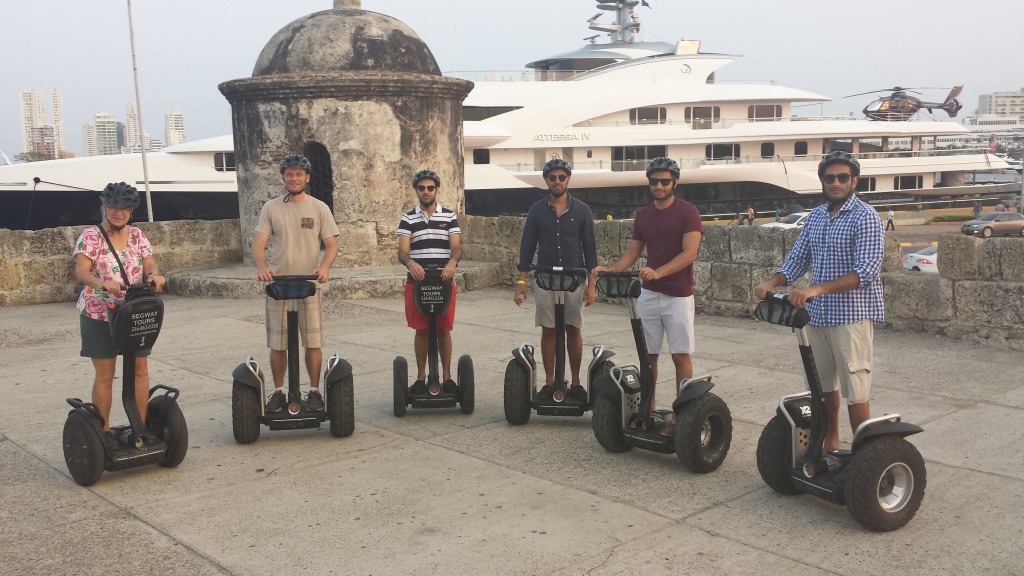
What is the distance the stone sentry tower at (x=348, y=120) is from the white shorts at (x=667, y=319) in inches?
342

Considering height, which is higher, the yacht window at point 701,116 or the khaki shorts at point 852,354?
the yacht window at point 701,116

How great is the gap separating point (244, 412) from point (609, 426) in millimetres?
2250

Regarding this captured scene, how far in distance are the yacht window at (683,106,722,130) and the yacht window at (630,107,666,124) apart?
3.56ft

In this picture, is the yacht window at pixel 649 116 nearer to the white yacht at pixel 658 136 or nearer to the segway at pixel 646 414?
the white yacht at pixel 658 136

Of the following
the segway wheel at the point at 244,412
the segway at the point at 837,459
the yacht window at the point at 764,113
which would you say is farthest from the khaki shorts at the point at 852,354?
the yacht window at the point at 764,113

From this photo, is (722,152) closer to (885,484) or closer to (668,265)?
(668,265)

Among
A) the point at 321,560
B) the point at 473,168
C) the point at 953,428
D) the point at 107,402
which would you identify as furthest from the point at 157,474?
the point at 473,168

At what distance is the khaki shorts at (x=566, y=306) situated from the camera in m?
6.07

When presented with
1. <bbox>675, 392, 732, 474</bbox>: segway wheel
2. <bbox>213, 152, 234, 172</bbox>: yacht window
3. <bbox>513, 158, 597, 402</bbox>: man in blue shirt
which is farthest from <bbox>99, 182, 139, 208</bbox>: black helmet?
<bbox>213, 152, 234, 172</bbox>: yacht window

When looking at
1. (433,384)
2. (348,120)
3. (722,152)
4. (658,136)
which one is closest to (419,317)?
(433,384)

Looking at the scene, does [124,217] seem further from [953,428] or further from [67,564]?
[953,428]

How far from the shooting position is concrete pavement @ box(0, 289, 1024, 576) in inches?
154

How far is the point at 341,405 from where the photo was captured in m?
5.82

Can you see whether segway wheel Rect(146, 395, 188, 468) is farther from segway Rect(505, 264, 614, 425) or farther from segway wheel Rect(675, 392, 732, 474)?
segway wheel Rect(675, 392, 732, 474)
